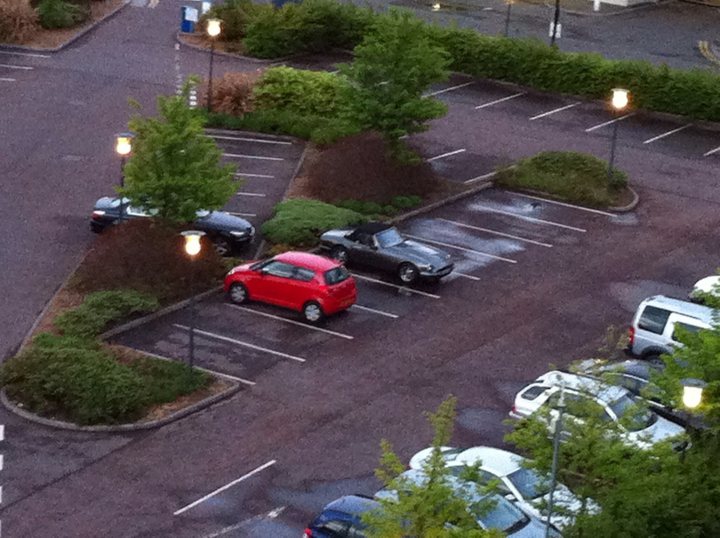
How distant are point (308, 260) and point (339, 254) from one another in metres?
2.83

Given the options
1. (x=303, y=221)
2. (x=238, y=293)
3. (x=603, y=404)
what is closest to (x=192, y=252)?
(x=238, y=293)

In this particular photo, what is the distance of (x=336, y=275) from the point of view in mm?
33094

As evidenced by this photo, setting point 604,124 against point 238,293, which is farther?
point 604,124

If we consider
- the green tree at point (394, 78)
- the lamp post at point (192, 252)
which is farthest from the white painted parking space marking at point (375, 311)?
the green tree at point (394, 78)

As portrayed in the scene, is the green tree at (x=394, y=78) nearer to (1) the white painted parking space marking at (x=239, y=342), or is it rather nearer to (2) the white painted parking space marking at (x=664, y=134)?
(2) the white painted parking space marking at (x=664, y=134)

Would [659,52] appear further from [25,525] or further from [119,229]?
[25,525]

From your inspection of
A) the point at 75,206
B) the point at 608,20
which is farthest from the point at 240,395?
the point at 608,20

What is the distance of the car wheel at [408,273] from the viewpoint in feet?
115

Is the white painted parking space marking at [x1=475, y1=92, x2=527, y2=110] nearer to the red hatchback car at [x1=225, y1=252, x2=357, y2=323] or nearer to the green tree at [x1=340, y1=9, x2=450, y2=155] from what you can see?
the green tree at [x1=340, y1=9, x2=450, y2=155]

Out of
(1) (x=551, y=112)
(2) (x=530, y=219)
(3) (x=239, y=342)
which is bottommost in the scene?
(3) (x=239, y=342)

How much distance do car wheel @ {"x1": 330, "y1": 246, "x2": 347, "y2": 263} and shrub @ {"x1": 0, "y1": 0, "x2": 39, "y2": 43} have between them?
2331 centimetres

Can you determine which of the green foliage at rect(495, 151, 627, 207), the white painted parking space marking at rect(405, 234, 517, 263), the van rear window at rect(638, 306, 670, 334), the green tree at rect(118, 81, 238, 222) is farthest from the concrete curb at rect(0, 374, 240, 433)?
the green foliage at rect(495, 151, 627, 207)

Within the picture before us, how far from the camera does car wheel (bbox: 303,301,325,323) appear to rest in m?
32.8

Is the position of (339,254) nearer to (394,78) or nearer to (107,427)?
(394,78)
